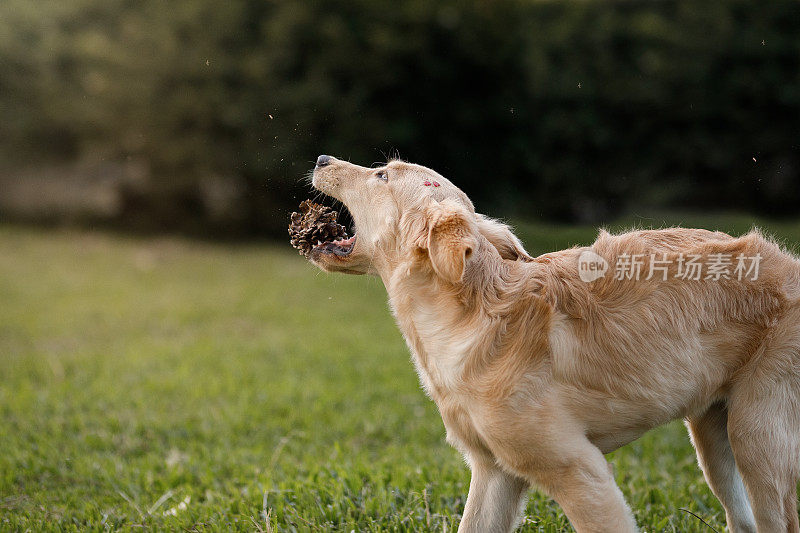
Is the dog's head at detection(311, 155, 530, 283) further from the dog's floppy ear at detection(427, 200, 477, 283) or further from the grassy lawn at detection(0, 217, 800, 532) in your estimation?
the grassy lawn at detection(0, 217, 800, 532)

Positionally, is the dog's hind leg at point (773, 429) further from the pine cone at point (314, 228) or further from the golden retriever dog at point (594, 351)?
the pine cone at point (314, 228)

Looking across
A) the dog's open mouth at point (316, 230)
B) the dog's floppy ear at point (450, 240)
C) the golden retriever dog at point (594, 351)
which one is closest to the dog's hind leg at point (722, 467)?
the golden retriever dog at point (594, 351)

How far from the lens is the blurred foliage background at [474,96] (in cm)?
1374

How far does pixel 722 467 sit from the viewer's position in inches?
138

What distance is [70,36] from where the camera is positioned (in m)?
17.8

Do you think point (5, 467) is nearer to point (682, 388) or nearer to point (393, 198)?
point (393, 198)

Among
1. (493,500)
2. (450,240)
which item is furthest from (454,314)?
(493,500)

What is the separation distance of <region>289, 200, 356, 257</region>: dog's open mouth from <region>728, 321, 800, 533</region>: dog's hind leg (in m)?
1.83

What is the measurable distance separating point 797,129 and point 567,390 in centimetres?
1294

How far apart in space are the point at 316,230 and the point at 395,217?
0.44 meters

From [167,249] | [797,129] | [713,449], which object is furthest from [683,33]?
[713,449]

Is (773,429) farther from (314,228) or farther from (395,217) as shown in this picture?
(314,228)

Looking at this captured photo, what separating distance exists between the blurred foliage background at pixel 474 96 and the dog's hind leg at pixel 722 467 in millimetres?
8980

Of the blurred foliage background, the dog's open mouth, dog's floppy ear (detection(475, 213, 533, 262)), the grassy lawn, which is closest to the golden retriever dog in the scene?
dog's floppy ear (detection(475, 213, 533, 262))
